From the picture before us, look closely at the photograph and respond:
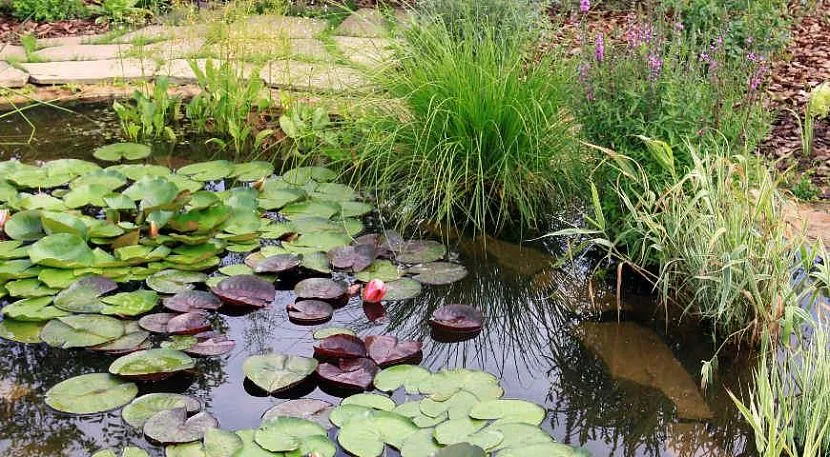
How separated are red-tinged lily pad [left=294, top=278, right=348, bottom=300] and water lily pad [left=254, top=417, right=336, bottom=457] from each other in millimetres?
815

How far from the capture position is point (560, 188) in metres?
3.97

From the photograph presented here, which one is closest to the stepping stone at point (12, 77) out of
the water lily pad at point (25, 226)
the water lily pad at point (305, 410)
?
the water lily pad at point (25, 226)

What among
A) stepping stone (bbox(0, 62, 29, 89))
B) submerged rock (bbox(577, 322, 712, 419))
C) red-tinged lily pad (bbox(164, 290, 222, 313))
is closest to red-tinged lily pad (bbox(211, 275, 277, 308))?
red-tinged lily pad (bbox(164, 290, 222, 313))

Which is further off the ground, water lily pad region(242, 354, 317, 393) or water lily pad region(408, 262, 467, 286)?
water lily pad region(408, 262, 467, 286)

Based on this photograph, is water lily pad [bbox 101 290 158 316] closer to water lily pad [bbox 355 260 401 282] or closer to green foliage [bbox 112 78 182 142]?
water lily pad [bbox 355 260 401 282]

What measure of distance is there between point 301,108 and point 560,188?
162 cm

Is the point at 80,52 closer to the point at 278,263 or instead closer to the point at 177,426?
the point at 278,263

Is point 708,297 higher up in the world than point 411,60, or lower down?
lower down

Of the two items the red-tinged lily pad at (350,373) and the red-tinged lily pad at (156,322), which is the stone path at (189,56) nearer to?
the red-tinged lily pad at (156,322)

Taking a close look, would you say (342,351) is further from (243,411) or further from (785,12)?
(785,12)

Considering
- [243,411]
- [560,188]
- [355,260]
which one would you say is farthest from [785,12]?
[243,411]

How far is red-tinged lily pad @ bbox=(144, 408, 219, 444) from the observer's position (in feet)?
8.73

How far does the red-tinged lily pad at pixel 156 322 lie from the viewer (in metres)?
3.23

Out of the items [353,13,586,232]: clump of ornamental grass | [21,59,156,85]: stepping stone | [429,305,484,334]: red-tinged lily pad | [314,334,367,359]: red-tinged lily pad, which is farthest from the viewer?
[21,59,156,85]: stepping stone
